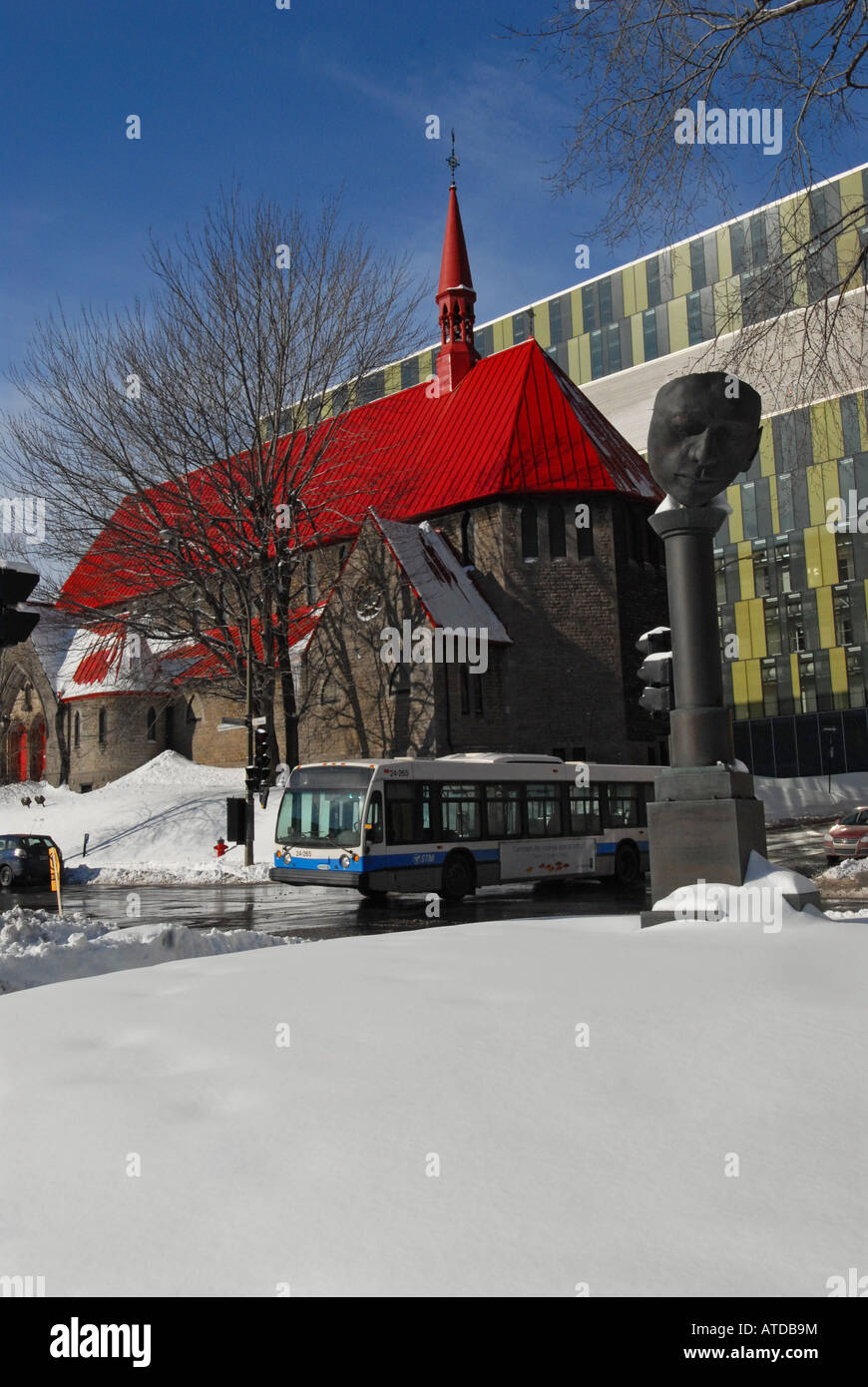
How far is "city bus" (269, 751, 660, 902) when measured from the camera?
20125 millimetres

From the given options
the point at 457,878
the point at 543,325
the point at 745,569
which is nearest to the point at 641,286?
the point at 543,325

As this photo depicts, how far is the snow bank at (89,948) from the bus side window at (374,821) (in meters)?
9.56

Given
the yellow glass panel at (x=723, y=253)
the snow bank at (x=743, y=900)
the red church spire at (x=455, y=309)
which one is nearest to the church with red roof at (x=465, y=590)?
the red church spire at (x=455, y=309)

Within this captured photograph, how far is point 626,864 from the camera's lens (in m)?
25.3

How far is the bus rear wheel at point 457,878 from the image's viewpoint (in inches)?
835

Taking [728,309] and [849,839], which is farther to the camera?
[849,839]

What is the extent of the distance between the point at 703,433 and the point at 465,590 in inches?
1176

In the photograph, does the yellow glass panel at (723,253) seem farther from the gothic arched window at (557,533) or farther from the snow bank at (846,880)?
the snow bank at (846,880)

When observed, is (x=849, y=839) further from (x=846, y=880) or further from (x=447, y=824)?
(x=447, y=824)

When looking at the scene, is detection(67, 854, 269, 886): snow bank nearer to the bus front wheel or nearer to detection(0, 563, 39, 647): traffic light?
the bus front wheel

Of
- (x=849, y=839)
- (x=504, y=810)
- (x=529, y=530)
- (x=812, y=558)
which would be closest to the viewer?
(x=504, y=810)

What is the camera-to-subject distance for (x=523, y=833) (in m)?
22.8
